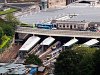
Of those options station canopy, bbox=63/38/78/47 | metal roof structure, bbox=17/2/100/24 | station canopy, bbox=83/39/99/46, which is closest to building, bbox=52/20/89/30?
metal roof structure, bbox=17/2/100/24

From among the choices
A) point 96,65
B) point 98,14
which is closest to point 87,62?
point 96,65

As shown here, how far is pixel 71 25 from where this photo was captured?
86.4 ft

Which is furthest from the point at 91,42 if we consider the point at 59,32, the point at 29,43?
the point at 29,43

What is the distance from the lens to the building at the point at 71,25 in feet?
85.6

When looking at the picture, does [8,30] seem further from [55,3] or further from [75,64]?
[55,3]

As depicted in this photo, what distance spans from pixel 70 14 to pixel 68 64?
43.5ft

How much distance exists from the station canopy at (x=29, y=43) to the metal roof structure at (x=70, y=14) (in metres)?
3.02

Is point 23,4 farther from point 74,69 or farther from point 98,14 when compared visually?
point 74,69

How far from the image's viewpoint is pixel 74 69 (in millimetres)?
17016

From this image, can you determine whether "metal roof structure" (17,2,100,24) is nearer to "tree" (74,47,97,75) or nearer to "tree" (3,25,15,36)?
"tree" (3,25,15,36)

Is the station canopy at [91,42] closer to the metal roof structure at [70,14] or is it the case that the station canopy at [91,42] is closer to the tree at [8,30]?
the metal roof structure at [70,14]

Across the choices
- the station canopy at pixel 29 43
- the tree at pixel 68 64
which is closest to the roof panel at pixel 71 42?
the station canopy at pixel 29 43

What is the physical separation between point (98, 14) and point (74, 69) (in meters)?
13.3

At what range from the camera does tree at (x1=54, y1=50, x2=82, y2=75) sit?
55.8 ft
